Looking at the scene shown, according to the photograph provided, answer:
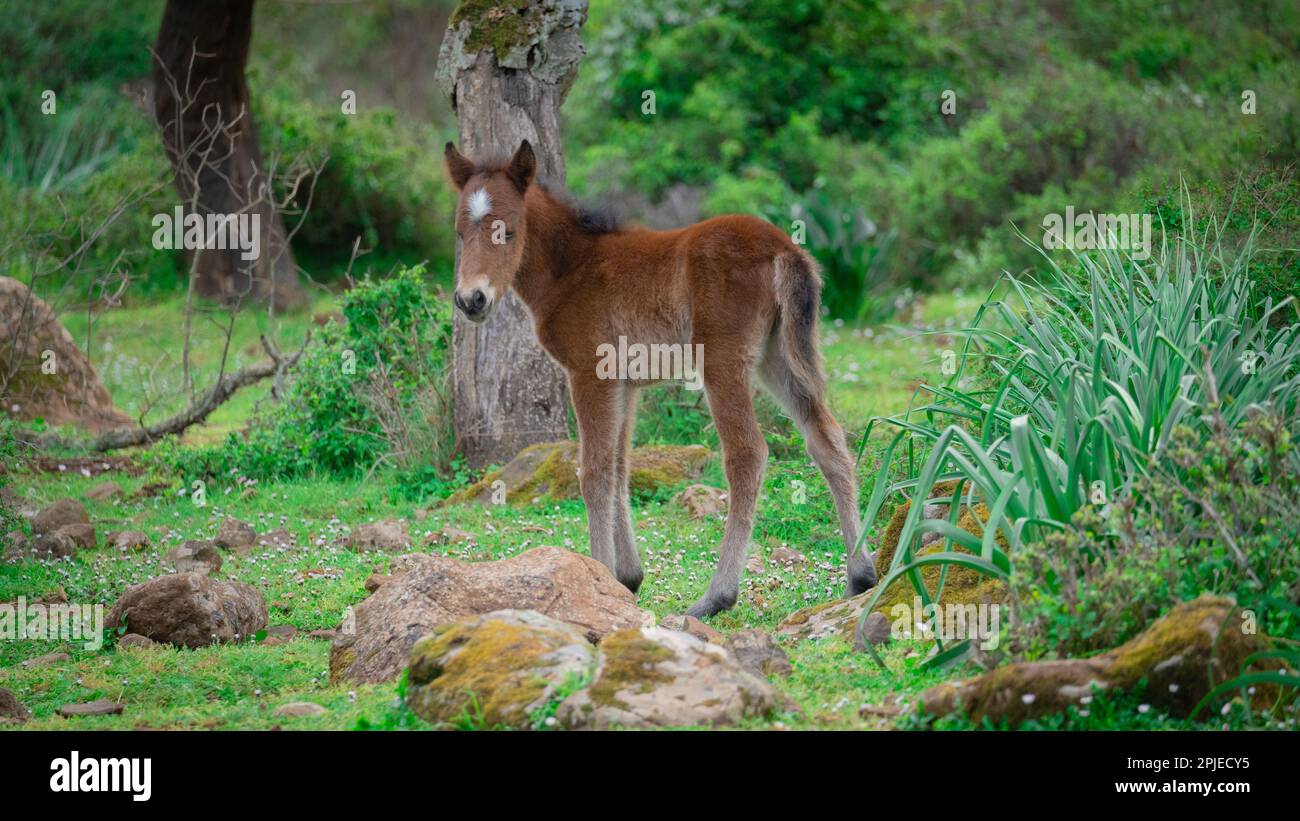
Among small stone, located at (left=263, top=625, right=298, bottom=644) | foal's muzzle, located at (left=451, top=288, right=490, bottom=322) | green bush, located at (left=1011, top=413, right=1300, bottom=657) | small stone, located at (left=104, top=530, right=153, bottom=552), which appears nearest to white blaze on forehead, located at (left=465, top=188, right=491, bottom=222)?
foal's muzzle, located at (left=451, top=288, right=490, bottom=322)

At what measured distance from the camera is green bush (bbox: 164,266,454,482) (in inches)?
412

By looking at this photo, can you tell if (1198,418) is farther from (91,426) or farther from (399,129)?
(399,129)

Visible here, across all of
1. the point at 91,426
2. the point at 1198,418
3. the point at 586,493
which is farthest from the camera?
the point at 91,426

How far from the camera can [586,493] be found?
731cm

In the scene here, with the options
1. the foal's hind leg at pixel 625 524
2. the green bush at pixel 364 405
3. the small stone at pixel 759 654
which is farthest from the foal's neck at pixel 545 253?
the green bush at pixel 364 405

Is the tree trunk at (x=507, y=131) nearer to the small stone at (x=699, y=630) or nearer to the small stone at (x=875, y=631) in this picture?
the small stone at (x=699, y=630)

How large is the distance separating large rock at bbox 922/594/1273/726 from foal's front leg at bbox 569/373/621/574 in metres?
2.97

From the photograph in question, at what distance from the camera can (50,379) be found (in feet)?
38.7

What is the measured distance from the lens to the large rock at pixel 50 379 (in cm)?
1141

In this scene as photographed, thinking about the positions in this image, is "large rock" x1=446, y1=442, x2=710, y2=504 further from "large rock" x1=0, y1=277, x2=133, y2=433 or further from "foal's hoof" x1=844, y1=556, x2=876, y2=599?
"large rock" x1=0, y1=277, x2=133, y2=433

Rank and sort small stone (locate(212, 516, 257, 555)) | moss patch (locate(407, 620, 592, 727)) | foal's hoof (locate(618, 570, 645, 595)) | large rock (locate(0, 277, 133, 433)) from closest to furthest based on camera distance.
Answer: moss patch (locate(407, 620, 592, 727))
foal's hoof (locate(618, 570, 645, 595))
small stone (locate(212, 516, 257, 555))
large rock (locate(0, 277, 133, 433))

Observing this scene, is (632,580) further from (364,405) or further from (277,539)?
(364,405)

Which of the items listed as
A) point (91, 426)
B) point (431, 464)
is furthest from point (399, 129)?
point (431, 464)
